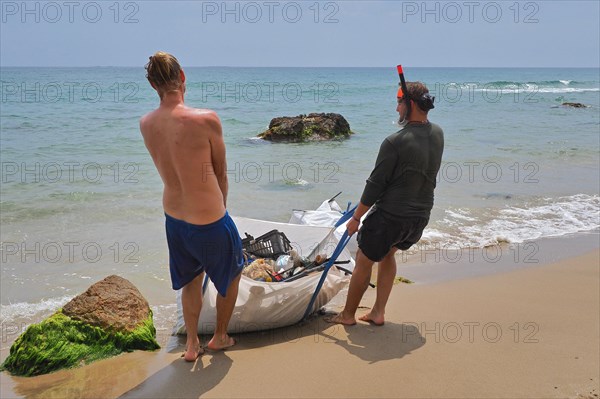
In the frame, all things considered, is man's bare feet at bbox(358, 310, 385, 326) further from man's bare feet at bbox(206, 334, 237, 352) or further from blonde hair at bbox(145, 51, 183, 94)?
blonde hair at bbox(145, 51, 183, 94)

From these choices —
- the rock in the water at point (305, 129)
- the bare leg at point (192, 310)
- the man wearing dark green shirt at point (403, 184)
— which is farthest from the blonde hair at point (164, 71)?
the rock in the water at point (305, 129)

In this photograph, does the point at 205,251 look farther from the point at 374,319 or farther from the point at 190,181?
the point at 374,319

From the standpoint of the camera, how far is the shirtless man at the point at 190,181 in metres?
3.38

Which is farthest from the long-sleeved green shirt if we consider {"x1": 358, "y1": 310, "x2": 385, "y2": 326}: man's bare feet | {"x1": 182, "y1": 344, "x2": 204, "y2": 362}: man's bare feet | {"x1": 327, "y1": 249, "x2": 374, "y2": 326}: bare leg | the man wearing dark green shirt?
{"x1": 182, "y1": 344, "x2": 204, "y2": 362}: man's bare feet

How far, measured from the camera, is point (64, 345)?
4055mm

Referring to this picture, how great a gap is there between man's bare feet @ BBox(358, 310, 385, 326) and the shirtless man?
1211 millimetres

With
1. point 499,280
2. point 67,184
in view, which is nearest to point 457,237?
point 499,280

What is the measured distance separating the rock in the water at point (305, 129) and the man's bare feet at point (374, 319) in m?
13.1

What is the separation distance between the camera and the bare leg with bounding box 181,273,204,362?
3865mm

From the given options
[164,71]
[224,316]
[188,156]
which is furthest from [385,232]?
[164,71]

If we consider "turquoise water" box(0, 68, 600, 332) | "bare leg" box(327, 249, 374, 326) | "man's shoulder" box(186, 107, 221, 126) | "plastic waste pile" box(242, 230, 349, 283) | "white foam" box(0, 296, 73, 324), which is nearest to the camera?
"man's shoulder" box(186, 107, 221, 126)

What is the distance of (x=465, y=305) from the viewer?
503 centimetres

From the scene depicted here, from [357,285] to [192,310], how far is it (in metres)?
1.24

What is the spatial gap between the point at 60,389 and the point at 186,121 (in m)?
1.85
